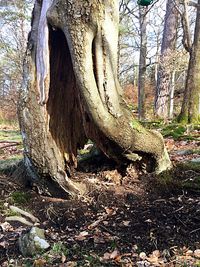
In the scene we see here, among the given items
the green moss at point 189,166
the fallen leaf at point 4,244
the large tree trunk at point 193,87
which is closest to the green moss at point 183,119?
the large tree trunk at point 193,87

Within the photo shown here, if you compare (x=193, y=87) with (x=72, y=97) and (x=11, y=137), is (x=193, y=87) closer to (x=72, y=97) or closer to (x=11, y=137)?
(x=72, y=97)

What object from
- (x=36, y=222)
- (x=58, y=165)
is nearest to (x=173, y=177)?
(x=58, y=165)

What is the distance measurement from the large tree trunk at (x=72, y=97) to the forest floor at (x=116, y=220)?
28cm

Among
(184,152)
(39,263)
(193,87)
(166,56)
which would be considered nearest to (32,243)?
(39,263)

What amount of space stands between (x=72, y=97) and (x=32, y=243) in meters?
1.96

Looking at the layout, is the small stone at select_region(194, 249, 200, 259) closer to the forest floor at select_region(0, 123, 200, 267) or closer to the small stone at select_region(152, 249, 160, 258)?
the forest floor at select_region(0, 123, 200, 267)

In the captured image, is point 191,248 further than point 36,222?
No

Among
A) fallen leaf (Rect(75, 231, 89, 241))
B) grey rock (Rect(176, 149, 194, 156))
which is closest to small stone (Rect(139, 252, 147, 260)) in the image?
fallen leaf (Rect(75, 231, 89, 241))

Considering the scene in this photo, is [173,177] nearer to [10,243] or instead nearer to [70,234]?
[70,234]

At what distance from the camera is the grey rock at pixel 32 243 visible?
2893 millimetres

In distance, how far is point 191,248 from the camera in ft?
9.20

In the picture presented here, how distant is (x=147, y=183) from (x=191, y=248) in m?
1.47

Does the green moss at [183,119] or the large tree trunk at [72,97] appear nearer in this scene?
the large tree trunk at [72,97]

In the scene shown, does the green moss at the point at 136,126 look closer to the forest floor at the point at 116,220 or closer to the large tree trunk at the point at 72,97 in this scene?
the large tree trunk at the point at 72,97
